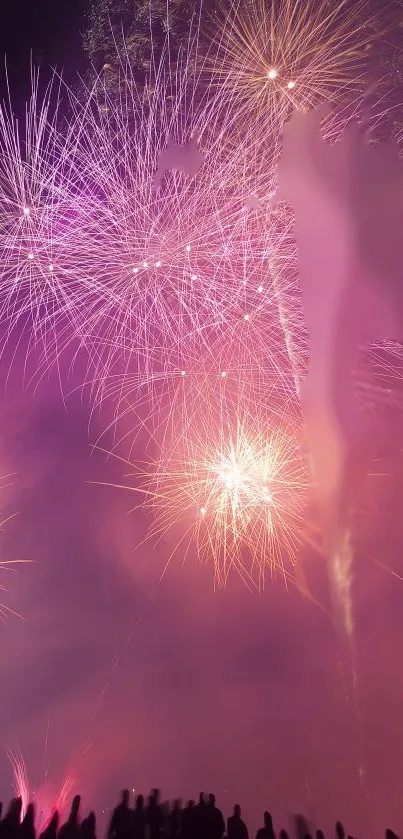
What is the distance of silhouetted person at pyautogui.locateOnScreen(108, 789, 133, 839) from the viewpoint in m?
5.94

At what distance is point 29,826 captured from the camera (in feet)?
19.8

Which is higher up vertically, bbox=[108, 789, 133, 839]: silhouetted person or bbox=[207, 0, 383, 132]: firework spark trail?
bbox=[207, 0, 383, 132]: firework spark trail

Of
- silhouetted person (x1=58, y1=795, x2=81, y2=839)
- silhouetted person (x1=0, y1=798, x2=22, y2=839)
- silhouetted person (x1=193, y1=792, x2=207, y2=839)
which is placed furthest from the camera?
silhouetted person (x1=58, y1=795, x2=81, y2=839)

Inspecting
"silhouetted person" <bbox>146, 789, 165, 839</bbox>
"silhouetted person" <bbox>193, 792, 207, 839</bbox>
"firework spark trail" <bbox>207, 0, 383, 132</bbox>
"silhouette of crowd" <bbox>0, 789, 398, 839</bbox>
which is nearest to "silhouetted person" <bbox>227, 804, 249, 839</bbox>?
"silhouette of crowd" <bbox>0, 789, 398, 839</bbox>

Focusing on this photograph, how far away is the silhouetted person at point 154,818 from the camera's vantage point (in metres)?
6.32

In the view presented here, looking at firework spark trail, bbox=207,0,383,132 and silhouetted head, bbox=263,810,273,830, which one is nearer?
silhouetted head, bbox=263,810,273,830

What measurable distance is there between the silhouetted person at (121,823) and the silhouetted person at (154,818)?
11.7 inches

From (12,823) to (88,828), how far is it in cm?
79

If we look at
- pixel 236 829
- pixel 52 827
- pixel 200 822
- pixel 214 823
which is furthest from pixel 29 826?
pixel 236 829

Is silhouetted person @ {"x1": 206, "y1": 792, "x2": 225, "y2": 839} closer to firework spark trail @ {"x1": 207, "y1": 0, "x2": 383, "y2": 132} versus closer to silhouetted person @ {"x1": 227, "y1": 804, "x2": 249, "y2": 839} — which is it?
silhouetted person @ {"x1": 227, "y1": 804, "x2": 249, "y2": 839}

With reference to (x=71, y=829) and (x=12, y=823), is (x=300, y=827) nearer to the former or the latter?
(x=71, y=829)

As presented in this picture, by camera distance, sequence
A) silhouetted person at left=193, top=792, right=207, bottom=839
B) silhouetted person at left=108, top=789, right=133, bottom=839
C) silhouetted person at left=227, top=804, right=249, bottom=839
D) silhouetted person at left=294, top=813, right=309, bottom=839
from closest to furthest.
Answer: silhouetted person at left=193, top=792, right=207, bottom=839, silhouetted person at left=108, top=789, right=133, bottom=839, silhouetted person at left=227, top=804, right=249, bottom=839, silhouetted person at left=294, top=813, right=309, bottom=839

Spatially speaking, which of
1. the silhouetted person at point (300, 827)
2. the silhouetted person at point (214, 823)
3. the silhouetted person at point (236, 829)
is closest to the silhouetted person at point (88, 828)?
the silhouetted person at point (214, 823)

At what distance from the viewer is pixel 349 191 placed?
7.47 metres
